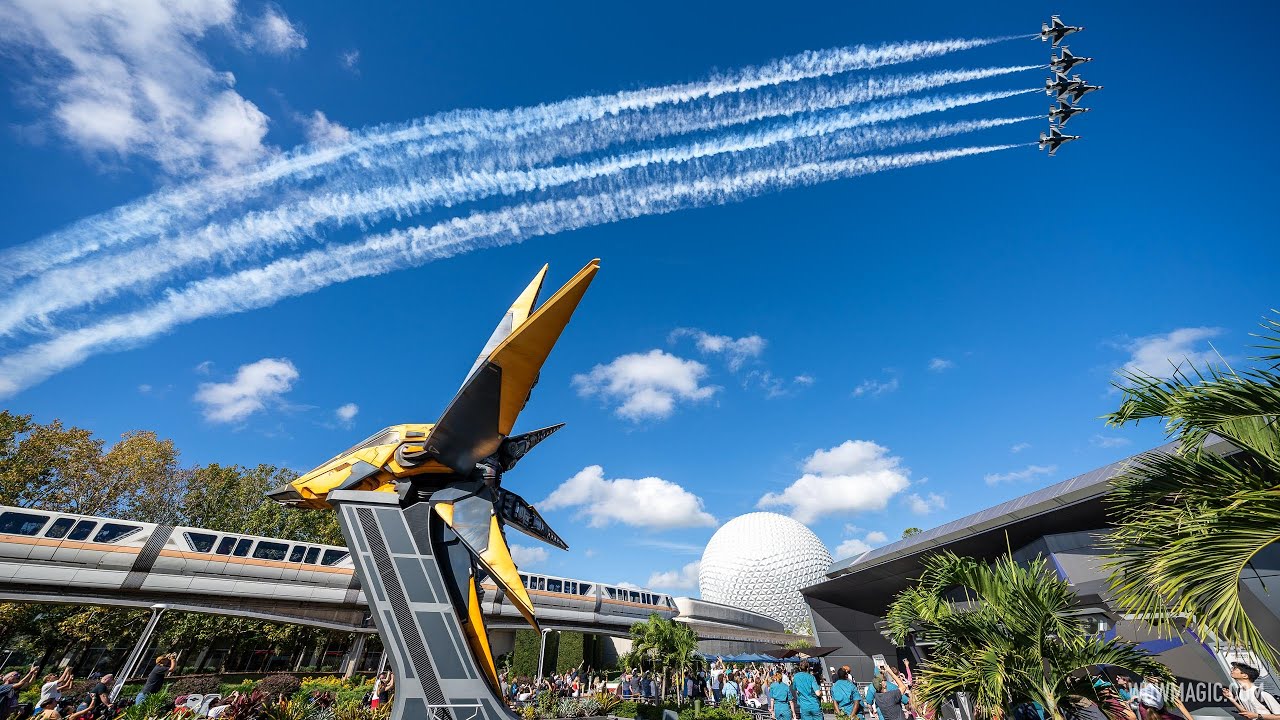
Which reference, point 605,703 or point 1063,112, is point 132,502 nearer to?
point 605,703

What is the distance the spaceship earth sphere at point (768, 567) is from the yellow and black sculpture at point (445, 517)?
122 ft

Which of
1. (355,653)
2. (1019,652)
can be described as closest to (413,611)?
(1019,652)

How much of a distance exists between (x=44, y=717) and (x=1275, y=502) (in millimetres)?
16556

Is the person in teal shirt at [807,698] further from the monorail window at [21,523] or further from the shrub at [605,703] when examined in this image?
the monorail window at [21,523]

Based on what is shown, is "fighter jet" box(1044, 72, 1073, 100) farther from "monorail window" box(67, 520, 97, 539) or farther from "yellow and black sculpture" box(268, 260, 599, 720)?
"monorail window" box(67, 520, 97, 539)

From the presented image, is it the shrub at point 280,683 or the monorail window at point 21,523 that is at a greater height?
the monorail window at point 21,523

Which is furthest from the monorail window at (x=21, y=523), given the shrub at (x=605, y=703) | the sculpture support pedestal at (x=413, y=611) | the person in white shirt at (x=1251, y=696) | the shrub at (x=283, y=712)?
the person in white shirt at (x=1251, y=696)

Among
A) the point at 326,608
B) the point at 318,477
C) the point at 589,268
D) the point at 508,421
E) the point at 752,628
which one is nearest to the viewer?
the point at 589,268

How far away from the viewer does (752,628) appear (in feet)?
135

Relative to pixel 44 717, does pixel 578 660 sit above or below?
above

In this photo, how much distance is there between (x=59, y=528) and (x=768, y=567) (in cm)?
4143

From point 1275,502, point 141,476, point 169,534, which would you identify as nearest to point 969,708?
point 1275,502

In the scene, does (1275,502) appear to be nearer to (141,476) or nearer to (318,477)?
(318,477)

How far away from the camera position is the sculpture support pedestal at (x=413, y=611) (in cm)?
850
